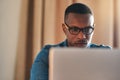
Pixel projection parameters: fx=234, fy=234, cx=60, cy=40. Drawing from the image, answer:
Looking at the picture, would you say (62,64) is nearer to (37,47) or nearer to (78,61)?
(78,61)

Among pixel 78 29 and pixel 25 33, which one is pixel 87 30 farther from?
pixel 25 33

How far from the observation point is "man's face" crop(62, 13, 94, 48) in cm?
95

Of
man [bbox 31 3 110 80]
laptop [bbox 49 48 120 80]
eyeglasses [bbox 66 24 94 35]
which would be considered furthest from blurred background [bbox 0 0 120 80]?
laptop [bbox 49 48 120 80]

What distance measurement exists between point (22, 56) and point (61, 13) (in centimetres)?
51

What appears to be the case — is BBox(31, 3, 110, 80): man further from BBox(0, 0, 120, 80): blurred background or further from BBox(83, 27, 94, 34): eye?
BBox(0, 0, 120, 80): blurred background

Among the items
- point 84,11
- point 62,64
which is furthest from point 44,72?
point 84,11

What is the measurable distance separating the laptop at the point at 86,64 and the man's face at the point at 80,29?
33cm

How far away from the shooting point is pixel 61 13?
208cm

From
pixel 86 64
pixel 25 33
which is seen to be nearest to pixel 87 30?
pixel 86 64

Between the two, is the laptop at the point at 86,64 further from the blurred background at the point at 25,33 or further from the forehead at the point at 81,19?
the blurred background at the point at 25,33

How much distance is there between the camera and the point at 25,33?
201 centimetres

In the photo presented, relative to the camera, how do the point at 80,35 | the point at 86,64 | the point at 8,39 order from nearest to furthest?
the point at 86,64
the point at 80,35
the point at 8,39

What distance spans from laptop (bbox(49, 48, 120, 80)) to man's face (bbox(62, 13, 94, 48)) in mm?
332

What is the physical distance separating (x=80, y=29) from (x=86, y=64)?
390mm
